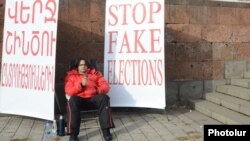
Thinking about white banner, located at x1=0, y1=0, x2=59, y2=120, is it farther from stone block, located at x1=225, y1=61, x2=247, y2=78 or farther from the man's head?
stone block, located at x1=225, y1=61, x2=247, y2=78

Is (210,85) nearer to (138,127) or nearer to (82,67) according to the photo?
(138,127)

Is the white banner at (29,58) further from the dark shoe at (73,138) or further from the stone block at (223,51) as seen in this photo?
the stone block at (223,51)

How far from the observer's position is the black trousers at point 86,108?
524 cm

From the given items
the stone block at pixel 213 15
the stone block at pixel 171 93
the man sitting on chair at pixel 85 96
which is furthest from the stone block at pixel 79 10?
the stone block at pixel 213 15

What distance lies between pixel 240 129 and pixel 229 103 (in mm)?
2211

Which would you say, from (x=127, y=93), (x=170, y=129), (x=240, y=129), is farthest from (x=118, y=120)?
(x=240, y=129)

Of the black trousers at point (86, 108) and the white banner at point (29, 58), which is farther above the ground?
the white banner at point (29, 58)

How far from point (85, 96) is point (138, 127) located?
103 centimetres

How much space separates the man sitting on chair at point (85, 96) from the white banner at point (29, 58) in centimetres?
39

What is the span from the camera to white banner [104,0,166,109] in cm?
644

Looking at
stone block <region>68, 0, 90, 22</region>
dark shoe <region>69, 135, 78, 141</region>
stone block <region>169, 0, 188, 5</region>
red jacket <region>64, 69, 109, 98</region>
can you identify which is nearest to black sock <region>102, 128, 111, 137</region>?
dark shoe <region>69, 135, 78, 141</region>

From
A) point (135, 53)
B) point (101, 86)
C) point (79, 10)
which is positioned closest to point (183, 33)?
point (135, 53)

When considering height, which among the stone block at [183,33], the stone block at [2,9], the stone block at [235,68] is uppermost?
the stone block at [2,9]

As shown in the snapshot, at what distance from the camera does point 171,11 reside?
7594 millimetres
